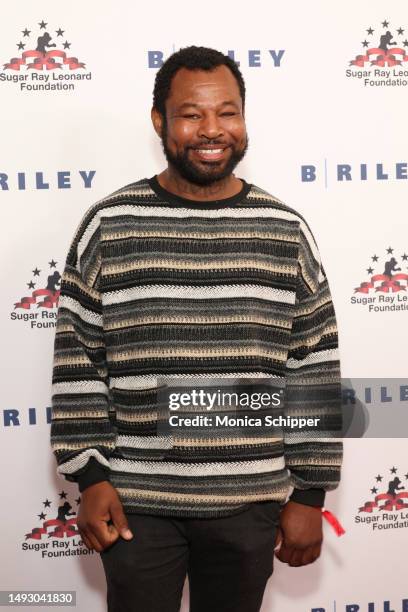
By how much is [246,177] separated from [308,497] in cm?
85

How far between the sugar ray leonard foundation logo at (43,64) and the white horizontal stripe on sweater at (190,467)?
3.16ft

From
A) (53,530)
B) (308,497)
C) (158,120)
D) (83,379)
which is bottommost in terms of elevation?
(53,530)


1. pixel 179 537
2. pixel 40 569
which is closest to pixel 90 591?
pixel 40 569

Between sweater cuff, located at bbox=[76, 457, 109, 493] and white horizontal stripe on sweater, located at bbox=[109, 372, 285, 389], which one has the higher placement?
white horizontal stripe on sweater, located at bbox=[109, 372, 285, 389]

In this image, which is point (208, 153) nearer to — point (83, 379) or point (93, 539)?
point (83, 379)

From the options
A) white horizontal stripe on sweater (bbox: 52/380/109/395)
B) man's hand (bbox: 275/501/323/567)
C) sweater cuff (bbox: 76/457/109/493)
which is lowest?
man's hand (bbox: 275/501/323/567)

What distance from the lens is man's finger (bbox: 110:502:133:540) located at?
1.33m

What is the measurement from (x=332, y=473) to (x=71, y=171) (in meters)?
0.96

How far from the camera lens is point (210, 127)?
137 centimetres

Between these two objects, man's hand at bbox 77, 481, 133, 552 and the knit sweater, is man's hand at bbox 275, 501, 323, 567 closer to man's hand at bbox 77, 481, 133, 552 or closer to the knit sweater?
the knit sweater

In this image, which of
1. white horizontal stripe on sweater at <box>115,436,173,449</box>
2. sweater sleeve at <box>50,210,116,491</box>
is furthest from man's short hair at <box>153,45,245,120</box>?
white horizontal stripe on sweater at <box>115,436,173,449</box>

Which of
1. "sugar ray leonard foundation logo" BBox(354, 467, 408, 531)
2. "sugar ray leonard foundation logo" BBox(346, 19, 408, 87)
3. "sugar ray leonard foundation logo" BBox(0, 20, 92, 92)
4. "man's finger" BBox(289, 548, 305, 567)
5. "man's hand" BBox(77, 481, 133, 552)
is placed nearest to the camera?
"man's hand" BBox(77, 481, 133, 552)

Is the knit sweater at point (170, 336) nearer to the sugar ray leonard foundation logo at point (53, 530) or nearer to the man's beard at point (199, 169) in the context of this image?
the man's beard at point (199, 169)

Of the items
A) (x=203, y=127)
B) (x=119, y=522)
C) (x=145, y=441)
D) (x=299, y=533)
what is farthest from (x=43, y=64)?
(x=299, y=533)
